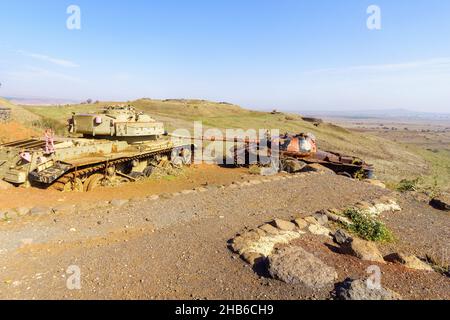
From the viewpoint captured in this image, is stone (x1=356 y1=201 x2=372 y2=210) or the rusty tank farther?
the rusty tank

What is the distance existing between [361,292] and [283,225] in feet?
11.1

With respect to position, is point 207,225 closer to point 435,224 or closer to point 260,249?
point 260,249

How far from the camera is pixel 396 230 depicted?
991 centimetres

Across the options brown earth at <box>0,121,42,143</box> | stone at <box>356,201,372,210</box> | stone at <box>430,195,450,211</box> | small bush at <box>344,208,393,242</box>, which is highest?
brown earth at <box>0,121,42,143</box>

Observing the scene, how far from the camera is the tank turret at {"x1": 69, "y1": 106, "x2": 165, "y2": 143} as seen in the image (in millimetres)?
14367

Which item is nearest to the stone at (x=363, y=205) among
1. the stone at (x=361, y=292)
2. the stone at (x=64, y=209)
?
the stone at (x=361, y=292)

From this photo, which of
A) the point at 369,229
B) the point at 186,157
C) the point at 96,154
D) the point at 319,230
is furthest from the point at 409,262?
the point at 186,157

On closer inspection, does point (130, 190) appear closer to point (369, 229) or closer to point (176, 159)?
point (176, 159)

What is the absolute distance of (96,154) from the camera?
42.8ft

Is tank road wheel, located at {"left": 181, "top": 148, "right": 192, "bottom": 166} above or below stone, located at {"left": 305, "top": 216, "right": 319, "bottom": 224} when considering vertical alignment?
above

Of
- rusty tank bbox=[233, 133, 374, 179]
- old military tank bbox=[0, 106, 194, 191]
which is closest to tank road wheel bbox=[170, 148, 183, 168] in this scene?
old military tank bbox=[0, 106, 194, 191]

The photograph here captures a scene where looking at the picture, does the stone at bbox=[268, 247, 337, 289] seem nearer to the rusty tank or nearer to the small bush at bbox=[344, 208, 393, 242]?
the small bush at bbox=[344, 208, 393, 242]

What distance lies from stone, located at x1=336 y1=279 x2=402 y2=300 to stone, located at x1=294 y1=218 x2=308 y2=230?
129 inches
